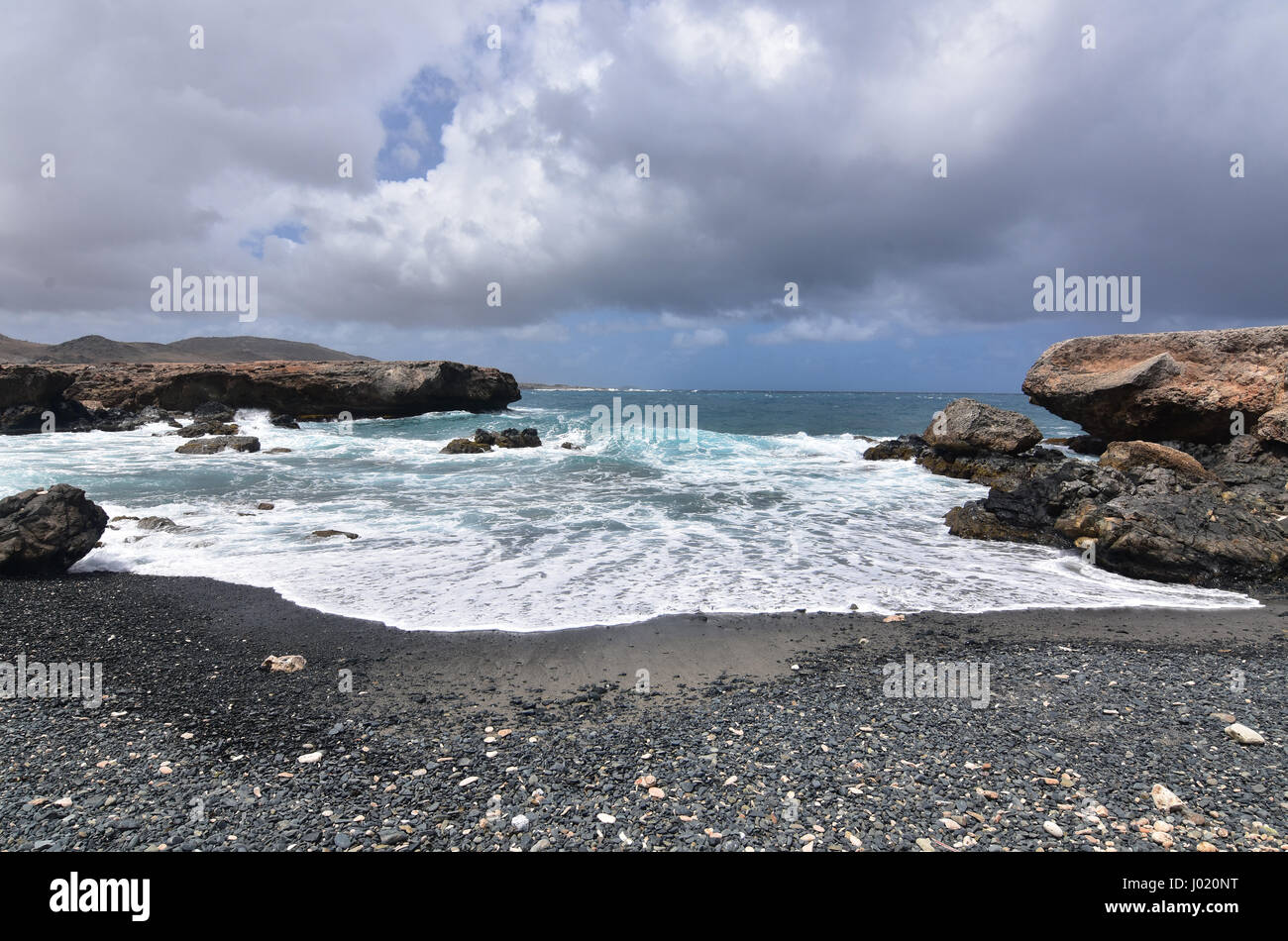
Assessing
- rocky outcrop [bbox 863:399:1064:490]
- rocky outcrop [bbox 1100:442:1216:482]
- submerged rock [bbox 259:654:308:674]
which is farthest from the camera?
rocky outcrop [bbox 863:399:1064:490]

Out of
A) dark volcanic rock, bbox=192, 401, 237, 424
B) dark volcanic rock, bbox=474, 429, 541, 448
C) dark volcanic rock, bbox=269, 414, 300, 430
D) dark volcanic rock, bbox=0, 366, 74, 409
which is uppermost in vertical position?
dark volcanic rock, bbox=0, 366, 74, 409

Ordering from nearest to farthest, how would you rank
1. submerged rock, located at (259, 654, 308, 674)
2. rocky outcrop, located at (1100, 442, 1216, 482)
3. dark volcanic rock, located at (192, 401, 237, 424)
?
1. submerged rock, located at (259, 654, 308, 674)
2. rocky outcrop, located at (1100, 442, 1216, 482)
3. dark volcanic rock, located at (192, 401, 237, 424)

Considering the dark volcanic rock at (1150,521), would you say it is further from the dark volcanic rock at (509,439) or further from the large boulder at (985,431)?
the dark volcanic rock at (509,439)

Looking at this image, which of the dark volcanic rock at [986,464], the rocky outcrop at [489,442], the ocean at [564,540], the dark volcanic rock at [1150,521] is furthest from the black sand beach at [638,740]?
the rocky outcrop at [489,442]

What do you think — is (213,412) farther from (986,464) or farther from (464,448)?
(986,464)

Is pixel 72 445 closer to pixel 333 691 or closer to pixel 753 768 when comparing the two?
pixel 333 691

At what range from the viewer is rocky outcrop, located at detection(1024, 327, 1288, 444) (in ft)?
60.2

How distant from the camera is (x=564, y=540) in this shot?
38.2 ft

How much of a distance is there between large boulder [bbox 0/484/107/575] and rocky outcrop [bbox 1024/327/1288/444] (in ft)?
90.5

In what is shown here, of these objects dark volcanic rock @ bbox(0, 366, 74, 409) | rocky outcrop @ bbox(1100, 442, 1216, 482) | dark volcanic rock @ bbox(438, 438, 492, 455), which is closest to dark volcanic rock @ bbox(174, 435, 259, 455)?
dark volcanic rock @ bbox(438, 438, 492, 455)

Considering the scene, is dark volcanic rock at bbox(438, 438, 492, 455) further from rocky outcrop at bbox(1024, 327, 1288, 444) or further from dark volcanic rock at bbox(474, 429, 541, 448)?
rocky outcrop at bbox(1024, 327, 1288, 444)

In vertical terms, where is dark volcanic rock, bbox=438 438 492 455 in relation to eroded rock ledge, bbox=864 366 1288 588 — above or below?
above

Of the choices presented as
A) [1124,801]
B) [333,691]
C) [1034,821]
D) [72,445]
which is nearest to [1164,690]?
[1124,801]
